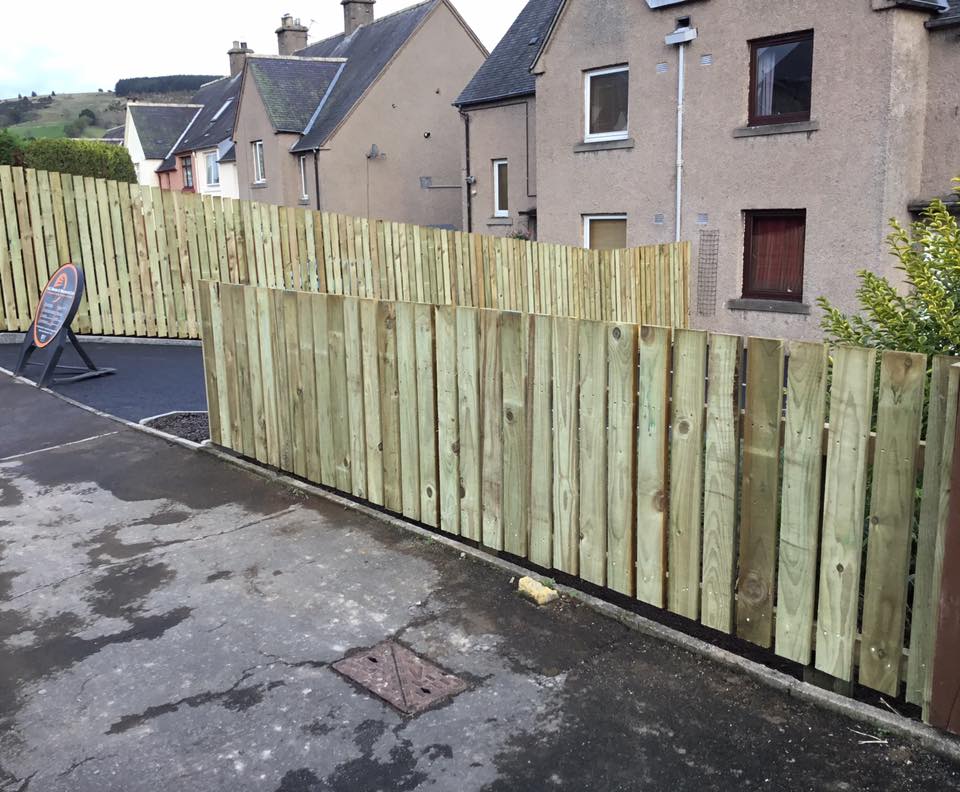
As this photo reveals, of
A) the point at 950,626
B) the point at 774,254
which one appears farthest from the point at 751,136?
the point at 950,626

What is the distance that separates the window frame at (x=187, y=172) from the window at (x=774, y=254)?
3469 centimetres

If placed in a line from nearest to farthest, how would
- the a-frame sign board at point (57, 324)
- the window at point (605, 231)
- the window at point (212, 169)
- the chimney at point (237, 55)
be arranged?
the a-frame sign board at point (57, 324) → the window at point (605, 231) → the window at point (212, 169) → the chimney at point (237, 55)

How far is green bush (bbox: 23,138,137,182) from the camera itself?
32156 millimetres

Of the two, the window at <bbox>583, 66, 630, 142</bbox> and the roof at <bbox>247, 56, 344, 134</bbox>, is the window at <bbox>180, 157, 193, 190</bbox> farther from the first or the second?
the window at <bbox>583, 66, 630, 142</bbox>

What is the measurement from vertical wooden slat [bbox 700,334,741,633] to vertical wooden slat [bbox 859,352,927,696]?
65 cm

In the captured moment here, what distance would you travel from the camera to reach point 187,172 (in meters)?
45.9

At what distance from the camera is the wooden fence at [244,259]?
13.7 m

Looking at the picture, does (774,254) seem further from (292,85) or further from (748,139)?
(292,85)

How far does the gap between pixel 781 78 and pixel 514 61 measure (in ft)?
32.0

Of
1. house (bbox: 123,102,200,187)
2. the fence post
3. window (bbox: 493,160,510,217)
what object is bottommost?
the fence post

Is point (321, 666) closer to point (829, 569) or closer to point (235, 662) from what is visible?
point (235, 662)

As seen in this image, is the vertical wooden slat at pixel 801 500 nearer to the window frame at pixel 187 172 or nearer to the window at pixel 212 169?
the window at pixel 212 169

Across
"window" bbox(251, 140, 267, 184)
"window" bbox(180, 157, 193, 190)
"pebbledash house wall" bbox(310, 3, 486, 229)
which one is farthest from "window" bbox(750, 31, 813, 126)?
"window" bbox(180, 157, 193, 190)

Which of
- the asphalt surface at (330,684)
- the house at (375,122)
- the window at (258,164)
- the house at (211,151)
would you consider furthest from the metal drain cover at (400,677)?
the house at (211,151)
